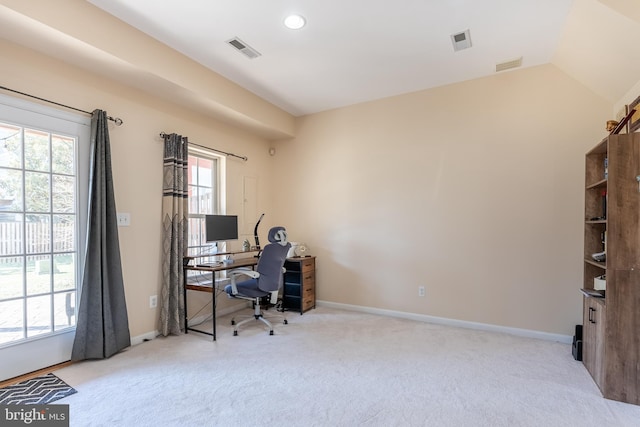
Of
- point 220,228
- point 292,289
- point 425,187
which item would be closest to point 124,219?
point 220,228

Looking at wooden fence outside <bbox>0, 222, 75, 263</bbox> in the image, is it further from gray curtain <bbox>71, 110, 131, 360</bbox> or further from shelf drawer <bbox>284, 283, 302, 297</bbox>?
shelf drawer <bbox>284, 283, 302, 297</bbox>

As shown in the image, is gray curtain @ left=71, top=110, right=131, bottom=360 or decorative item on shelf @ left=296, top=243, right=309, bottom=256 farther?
decorative item on shelf @ left=296, top=243, right=309, bottom=256

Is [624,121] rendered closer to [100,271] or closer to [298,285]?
[298,285]

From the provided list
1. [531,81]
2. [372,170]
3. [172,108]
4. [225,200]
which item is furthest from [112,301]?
[531,81]

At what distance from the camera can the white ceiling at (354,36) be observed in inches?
90.5

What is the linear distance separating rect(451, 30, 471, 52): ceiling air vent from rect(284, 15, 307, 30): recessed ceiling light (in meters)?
1.32

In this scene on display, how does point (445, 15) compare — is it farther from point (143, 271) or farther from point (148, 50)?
point (143, 271)

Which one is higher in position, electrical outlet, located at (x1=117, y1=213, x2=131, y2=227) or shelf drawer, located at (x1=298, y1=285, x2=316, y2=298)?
electrical outlet, located at (x1=117, y1=213, x2=131, y2=227)

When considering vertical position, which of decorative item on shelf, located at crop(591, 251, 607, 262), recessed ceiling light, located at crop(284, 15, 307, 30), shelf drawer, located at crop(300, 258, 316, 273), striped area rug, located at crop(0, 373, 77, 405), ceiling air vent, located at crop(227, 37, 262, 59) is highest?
recessed ceiling light, located at crop(284, 15, 307, 30)

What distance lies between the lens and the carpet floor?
1.88m

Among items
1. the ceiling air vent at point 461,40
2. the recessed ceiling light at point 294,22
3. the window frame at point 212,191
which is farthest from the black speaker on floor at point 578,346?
the window frame at point 212,191

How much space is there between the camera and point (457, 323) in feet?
11.5

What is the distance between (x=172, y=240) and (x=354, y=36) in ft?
8.83

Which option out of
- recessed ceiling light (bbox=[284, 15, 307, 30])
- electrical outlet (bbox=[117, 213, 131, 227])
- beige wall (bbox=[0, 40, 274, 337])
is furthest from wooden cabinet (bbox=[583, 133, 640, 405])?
electrical outlet (bbox=[117, 213, 131, 227])
